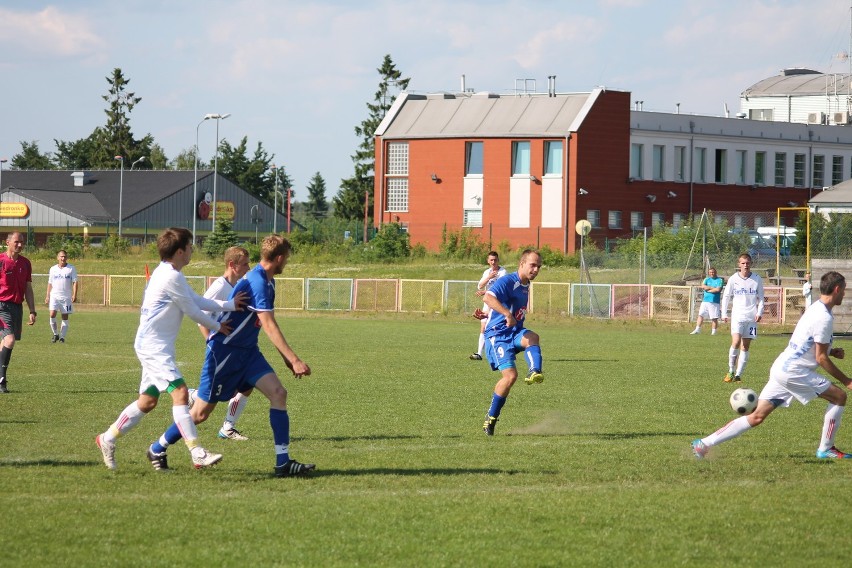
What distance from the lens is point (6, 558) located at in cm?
660

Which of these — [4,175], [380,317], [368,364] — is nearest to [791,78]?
[380,317]

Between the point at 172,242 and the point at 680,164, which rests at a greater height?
the point at 680,164

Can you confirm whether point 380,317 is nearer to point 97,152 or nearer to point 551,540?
point 551,540

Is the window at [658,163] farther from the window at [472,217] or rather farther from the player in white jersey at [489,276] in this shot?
the player in white jersey at [489,276]

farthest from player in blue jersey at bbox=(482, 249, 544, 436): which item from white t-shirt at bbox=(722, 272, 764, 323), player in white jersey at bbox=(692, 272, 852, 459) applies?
white t-shirt at bbox=(722, 272, 764, 323)

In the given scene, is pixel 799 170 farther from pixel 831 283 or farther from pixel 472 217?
pixel 831 283

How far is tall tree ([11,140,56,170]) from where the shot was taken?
125 metres

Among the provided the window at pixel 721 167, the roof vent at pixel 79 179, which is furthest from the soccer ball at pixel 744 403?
the roof vent at pixel 79 179

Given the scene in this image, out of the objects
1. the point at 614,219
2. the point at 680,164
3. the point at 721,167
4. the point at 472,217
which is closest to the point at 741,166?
the point at 721,167

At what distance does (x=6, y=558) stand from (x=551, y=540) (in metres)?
3.23

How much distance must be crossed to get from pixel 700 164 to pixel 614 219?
6744 mm

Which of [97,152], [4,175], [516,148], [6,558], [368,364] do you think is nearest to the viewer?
[6,558]

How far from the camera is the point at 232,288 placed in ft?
36.8

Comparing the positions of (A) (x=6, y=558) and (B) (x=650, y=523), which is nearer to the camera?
(A) (x=6, y=558)
